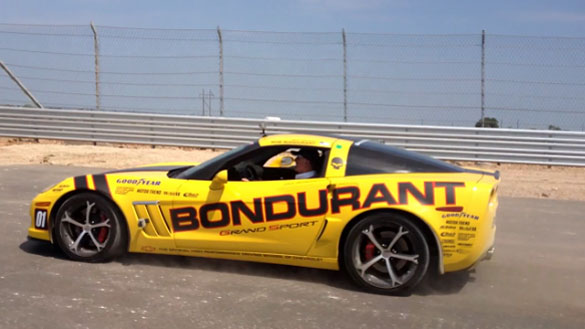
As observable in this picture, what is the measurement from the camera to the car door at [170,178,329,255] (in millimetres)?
5176

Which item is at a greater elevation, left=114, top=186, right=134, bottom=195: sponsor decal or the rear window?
the rear window

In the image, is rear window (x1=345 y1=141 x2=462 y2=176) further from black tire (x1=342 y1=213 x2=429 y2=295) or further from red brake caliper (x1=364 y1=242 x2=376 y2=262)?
red brake caliper (x1=364 y1=242 x2=376 y2=262)

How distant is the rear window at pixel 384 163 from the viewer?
17.2 feet

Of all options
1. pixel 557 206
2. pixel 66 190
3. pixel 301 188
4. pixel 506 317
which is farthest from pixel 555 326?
pixel 557 206

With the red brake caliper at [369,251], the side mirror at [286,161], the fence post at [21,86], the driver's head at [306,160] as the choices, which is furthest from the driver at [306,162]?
the fence post at [21,86]

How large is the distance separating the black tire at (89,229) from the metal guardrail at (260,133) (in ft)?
24.7

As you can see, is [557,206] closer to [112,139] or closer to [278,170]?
[278,170]

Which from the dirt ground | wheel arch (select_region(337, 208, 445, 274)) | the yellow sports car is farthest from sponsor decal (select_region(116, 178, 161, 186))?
the dirt ground

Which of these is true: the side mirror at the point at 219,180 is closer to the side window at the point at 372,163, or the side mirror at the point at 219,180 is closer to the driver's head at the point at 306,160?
the driver's head at the point at 306,160

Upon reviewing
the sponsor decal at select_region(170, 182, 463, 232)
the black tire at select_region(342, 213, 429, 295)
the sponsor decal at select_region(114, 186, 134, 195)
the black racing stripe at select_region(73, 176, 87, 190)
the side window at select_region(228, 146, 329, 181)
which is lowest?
the black tire at select_region(342, 213, 429, 295)

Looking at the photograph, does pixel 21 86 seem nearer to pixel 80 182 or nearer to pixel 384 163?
pixel 80 182

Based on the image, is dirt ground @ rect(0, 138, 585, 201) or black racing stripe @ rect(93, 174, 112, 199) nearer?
black racing stripe @ rect(93, 174, 112, 199)

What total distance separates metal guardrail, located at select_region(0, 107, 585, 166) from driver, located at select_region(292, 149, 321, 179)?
740cm

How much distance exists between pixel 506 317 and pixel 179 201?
2.67m
